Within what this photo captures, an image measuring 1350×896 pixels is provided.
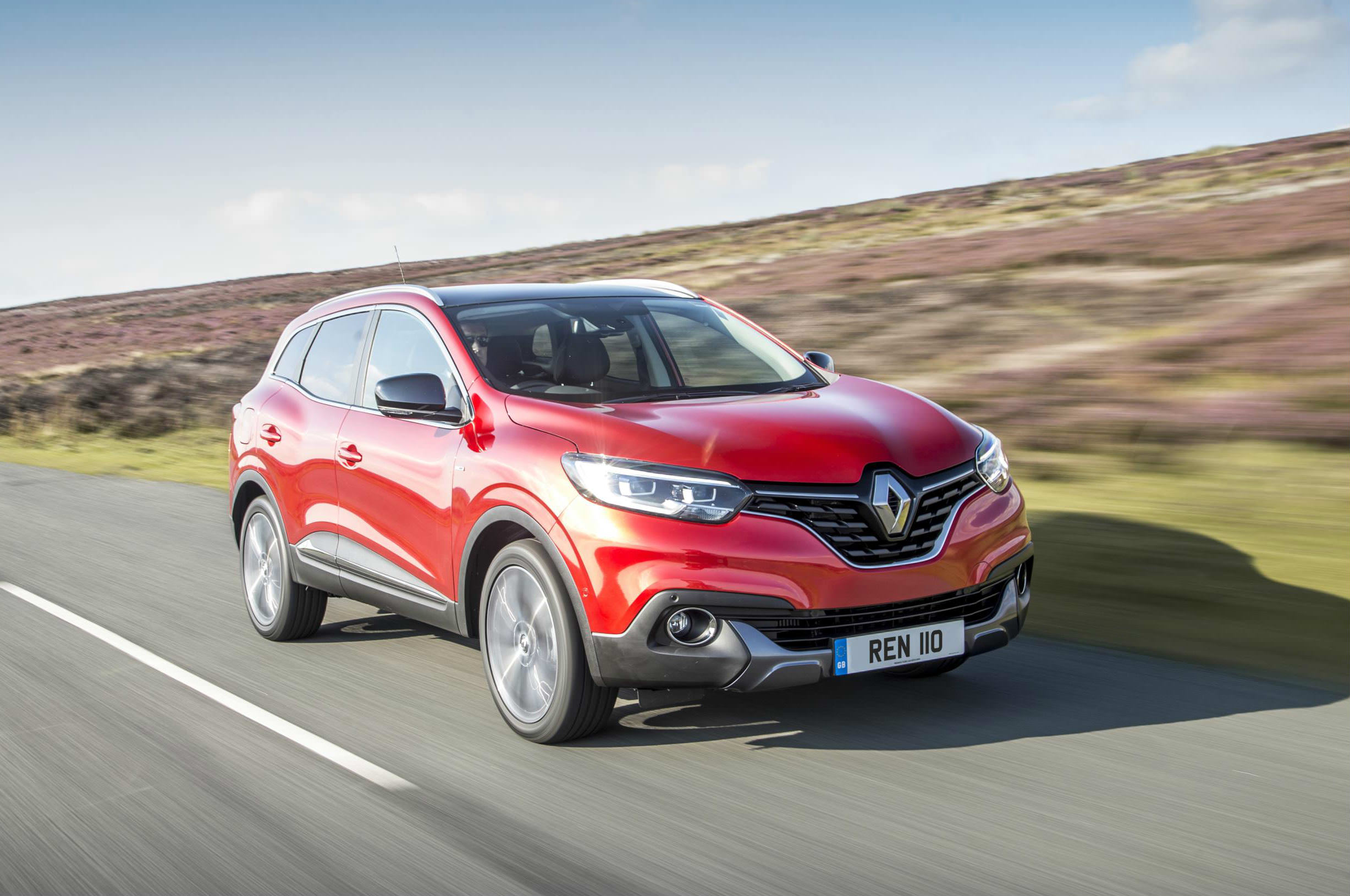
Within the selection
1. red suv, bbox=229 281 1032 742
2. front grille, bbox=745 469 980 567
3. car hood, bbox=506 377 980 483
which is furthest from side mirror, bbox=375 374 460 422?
front grille, bbox=745 469 980 567

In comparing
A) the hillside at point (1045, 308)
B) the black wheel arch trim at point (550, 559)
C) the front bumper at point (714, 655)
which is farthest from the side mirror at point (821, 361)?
the hillside at point (1045, 308)

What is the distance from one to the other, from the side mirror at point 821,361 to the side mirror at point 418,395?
170 cm

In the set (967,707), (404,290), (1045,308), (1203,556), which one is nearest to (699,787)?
(967,707)

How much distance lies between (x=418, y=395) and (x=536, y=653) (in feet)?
3.71

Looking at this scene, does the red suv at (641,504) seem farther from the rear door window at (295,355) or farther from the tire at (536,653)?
the rear door window at (295,355)

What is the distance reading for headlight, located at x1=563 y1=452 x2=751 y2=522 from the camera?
14.4 ft

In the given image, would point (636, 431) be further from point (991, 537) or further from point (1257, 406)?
point (1257, 406)

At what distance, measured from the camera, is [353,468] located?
5.96 meters

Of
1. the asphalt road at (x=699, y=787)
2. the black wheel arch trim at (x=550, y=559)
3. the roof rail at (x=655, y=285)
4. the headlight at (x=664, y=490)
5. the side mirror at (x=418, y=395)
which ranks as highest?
the roof rail at (x=655, y=285)

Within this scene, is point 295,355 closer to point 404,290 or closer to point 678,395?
point 404,290

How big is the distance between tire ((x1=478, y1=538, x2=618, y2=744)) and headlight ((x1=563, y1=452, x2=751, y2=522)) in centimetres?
40

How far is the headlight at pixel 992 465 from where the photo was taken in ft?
16.3

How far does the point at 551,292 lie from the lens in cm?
612

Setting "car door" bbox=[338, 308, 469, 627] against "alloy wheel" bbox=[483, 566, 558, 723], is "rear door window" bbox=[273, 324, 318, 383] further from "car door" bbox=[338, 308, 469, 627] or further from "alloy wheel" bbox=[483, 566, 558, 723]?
"alloy wheel" bbox=[483, 566, 558, 723]
